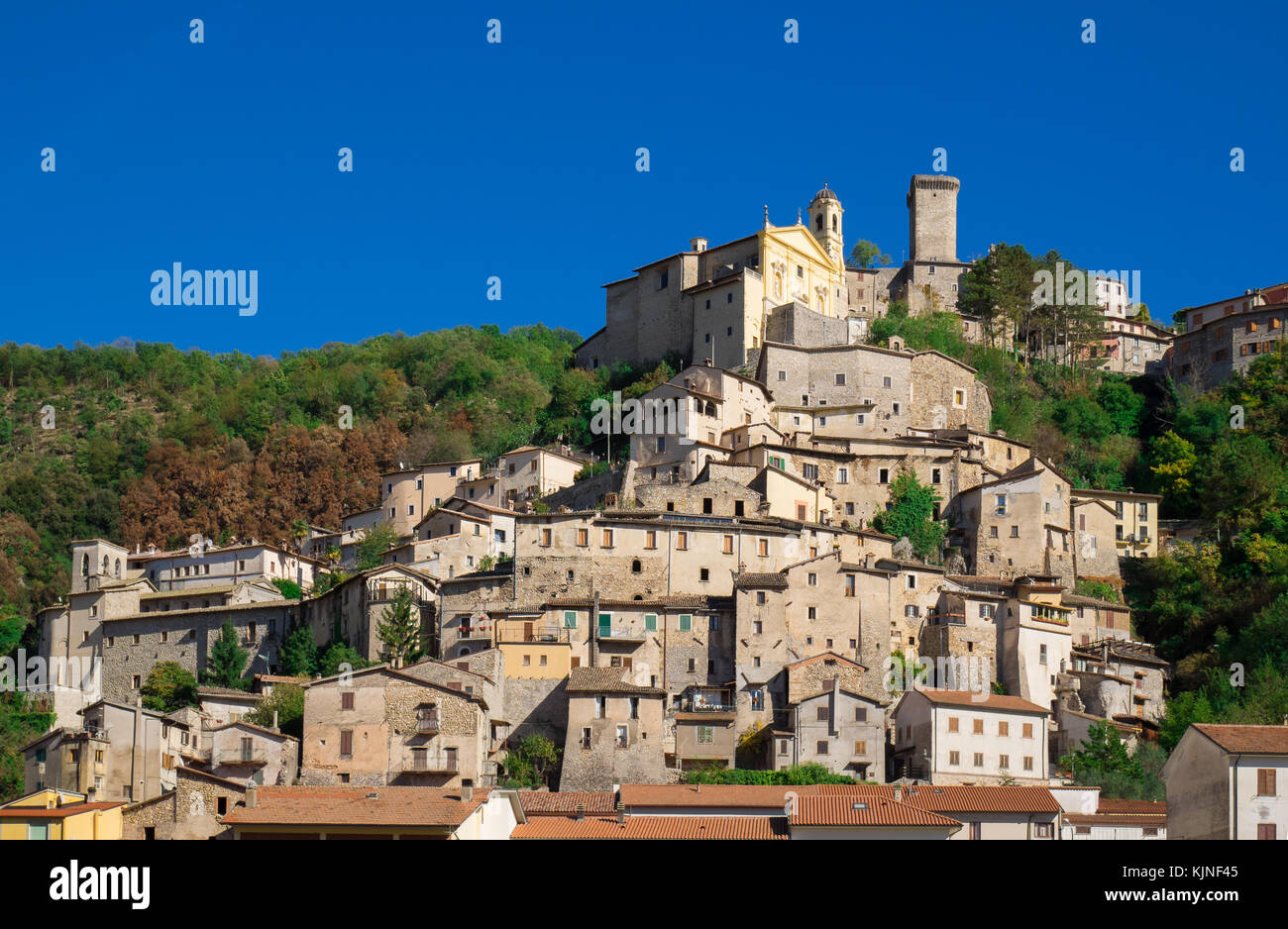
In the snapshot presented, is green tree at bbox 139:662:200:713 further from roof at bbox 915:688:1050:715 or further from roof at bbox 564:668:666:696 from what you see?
roof at bbox 915:688:1050:715

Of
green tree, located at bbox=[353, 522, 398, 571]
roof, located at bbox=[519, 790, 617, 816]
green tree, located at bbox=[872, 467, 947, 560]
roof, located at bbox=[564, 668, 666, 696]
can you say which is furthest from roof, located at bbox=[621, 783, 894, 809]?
green tree, located at bbox=[353, 522, 398, 571]

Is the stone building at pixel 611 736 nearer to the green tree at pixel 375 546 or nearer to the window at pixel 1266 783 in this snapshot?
the green tree at pixel 375 546

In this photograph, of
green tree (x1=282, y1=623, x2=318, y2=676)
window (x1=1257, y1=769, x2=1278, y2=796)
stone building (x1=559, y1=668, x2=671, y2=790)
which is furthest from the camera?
green tree (x1=282, y1=623, x2=318, y2=676)

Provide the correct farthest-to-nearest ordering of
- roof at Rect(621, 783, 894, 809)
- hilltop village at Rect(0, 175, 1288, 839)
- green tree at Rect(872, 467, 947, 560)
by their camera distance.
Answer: green tree at Rect(872, 467, 947, 560), hilltop village at Rect(0, 175, 1288, 839), roof at Rect(621, 783, 894, 809)

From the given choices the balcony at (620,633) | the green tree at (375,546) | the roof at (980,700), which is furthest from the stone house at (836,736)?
the green tree at (375,546)

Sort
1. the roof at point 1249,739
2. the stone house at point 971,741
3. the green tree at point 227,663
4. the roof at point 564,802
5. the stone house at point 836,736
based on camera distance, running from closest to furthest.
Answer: the roof at point 1249,739 < the roof at point 564,802 < the stone house at point 971,741 < the stone house at point 836,736 < the green tree at point 227,663

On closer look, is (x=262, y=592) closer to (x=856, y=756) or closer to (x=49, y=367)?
(x=856, y=756)

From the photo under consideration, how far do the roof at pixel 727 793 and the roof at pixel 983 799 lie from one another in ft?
2.94

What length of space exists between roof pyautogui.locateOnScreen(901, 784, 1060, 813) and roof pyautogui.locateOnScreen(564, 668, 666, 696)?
31.5ft

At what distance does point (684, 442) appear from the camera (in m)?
66.4

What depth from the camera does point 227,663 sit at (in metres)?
59.4

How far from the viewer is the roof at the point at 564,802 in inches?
1689

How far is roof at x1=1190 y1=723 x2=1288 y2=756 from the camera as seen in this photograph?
3525cm
